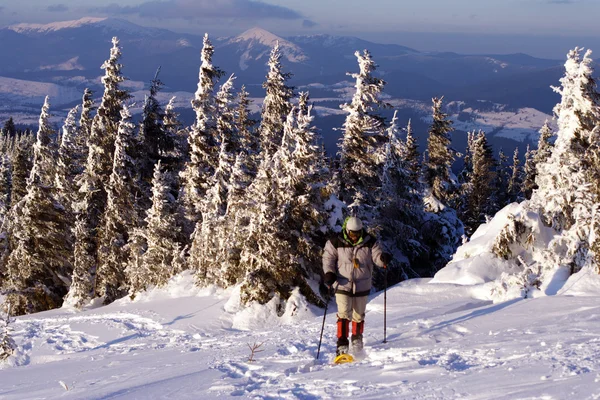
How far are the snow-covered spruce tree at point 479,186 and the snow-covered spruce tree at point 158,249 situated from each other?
23.1 m

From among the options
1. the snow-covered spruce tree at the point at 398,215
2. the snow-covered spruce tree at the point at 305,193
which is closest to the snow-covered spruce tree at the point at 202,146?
the snow-covered spruce tree at the point at 398,215

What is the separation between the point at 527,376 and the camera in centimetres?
611

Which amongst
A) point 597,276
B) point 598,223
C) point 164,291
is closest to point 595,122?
point 598,223

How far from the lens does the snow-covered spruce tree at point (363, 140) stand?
2238 cm

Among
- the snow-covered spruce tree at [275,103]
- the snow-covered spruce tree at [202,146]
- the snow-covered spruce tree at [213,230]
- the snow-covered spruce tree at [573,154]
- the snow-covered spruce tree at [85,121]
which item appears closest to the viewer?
the snow-covered spruce tree at [573,154]

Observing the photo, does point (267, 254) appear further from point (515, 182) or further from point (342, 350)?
point (515, 182)

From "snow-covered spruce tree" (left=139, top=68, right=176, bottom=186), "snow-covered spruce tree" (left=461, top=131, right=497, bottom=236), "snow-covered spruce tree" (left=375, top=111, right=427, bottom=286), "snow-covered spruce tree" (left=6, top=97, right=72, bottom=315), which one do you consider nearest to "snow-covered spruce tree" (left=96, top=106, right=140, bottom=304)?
"snow-covered spruce tree" (left=139, top=68, right=176, bottom=186)

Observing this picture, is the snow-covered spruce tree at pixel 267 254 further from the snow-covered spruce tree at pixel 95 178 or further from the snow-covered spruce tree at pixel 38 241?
the snow-covered spruce tree at pixel 38 241

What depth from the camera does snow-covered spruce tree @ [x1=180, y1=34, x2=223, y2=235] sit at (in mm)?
26875

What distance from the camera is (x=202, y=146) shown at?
27344 millimetres

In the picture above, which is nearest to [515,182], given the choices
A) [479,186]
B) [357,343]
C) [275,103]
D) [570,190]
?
[479,186]

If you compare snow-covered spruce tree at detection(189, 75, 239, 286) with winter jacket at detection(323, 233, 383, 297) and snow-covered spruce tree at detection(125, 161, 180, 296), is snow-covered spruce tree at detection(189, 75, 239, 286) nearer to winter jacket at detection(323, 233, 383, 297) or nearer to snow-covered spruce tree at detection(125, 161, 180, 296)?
snow-covered spruce tree at detection(125, 161, 180, 296)

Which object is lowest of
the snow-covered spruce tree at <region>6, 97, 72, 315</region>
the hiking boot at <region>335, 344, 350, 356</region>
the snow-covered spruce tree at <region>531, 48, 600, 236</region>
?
the snow-covered spruce tree at <region>6, 97, 72, 315</region>

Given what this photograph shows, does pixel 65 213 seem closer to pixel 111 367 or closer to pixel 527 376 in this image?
pixel 111 367
